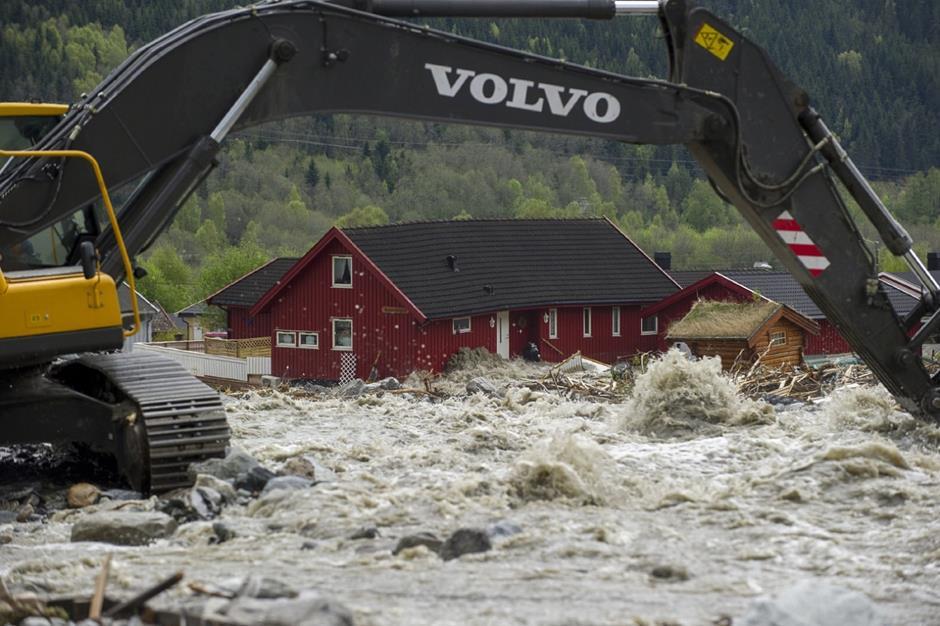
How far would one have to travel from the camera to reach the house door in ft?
127

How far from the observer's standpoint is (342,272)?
38094mm

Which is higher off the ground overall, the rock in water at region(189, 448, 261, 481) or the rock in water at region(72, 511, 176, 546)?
the rock in water at region(189, 448, 261, 481)

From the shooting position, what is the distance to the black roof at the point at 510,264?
37.6 m

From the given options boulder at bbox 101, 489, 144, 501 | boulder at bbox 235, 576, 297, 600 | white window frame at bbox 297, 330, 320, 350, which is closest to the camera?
boulder at bbox 235, 576, 297, 600

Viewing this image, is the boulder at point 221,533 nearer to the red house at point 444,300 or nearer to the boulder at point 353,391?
the boulder at point 353,391

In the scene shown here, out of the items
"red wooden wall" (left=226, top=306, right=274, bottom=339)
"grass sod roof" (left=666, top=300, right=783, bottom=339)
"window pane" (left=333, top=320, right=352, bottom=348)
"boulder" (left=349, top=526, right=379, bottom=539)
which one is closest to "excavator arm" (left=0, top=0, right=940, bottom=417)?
"boulder" (left=349, top=526, right=379, bottom=539)

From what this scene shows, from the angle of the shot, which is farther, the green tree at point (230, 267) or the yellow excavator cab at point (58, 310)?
the green tree at point (230, 267)

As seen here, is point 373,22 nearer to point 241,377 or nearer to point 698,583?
point 698,583

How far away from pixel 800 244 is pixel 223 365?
3069 centimetres

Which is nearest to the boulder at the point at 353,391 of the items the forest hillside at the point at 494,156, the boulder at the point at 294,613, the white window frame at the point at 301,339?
the boulder at the point at 294,613

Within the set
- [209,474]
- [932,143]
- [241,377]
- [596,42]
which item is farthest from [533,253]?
[932,143]

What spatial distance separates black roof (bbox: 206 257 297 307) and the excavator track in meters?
33.4

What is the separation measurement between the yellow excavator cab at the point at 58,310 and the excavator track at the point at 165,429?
2.16 feet

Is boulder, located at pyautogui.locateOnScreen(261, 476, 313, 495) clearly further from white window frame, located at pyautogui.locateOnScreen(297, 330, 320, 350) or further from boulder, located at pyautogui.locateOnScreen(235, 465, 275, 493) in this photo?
white window frame, located at pyautogui.locateOnScreen(297, 330, 320, 350)
